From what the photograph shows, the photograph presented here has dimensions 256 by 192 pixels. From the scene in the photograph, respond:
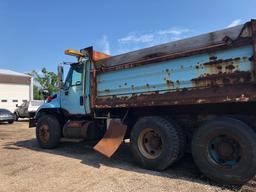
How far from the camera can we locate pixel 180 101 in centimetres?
561

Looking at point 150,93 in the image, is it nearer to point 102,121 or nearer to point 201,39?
point 201,39

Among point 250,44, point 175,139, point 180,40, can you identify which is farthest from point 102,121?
point 250,44

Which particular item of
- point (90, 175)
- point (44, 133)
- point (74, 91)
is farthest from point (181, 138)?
point (44, 133)

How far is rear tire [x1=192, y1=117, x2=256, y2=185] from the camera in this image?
460 centimetres

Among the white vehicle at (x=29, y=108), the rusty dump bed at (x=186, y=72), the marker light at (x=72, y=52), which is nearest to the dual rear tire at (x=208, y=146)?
the rusty dump bed at (x=186, y=72)

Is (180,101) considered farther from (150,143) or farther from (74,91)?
(74,91)

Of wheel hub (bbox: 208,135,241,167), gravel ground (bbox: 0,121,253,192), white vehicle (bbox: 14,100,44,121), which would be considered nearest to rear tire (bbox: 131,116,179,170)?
gravel ground (bbox: 0,121,253,192)

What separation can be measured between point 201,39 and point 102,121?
12.7 ft

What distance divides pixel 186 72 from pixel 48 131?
209 inches

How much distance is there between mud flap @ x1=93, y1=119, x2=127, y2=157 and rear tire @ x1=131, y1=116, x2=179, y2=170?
51cm

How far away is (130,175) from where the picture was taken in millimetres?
5664

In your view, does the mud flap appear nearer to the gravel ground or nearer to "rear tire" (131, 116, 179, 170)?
the gravel ground

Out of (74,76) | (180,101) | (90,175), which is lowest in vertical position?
(90,175)

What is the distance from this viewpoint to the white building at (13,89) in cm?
3669
